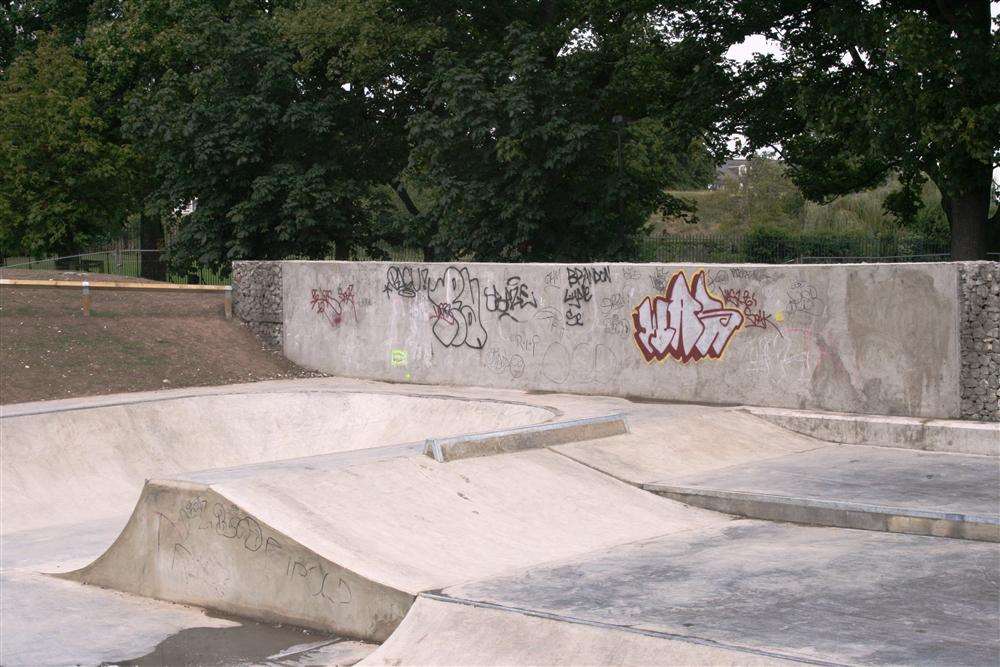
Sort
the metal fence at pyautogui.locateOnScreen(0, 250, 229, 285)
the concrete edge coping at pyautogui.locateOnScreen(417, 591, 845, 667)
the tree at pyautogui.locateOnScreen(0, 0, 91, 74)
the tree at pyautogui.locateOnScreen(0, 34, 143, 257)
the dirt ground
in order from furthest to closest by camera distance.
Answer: the tree at pyautogui.locateOnScreen(0, 0, 91, 74)
the tree at pyautogui.locateOnScreen(0, 34, 143, 257)
the metal fence at pyautogui.locateOnScreen(0, 250, 229, 285)
the dirt ground
the concrete edge coping at pyautogui.locateOnScreen(417, 591, 845, 667)

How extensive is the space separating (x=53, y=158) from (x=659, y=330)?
25.7 m

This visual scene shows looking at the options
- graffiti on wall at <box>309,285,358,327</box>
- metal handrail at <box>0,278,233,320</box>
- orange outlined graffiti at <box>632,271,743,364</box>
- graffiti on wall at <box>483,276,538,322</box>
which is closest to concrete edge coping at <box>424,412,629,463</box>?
orange outlined graffiti at <box>632,271,743,364</box>

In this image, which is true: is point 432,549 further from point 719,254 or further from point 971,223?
point 719,254

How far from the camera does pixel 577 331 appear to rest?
16344 millimetres

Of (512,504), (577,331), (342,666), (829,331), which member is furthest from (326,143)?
(342,666)

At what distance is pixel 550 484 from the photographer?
33.1ft

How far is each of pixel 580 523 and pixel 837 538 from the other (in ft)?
6.90

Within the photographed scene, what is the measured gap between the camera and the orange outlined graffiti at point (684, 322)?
14.9 metres

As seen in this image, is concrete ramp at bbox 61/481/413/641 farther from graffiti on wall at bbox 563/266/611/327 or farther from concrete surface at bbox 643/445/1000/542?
graffiti on wall at bbox 563/266/611/327

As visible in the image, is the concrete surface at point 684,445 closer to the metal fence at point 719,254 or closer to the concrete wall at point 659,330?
the concrete wall at point 659,330

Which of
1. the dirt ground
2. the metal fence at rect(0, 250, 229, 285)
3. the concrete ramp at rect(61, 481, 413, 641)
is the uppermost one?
the metal fence at rect(0, 250, 229, 285)

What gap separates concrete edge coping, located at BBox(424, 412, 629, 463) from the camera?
10.1 m

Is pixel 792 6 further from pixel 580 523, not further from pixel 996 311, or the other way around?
pixel 580 523

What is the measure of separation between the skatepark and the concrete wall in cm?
4
